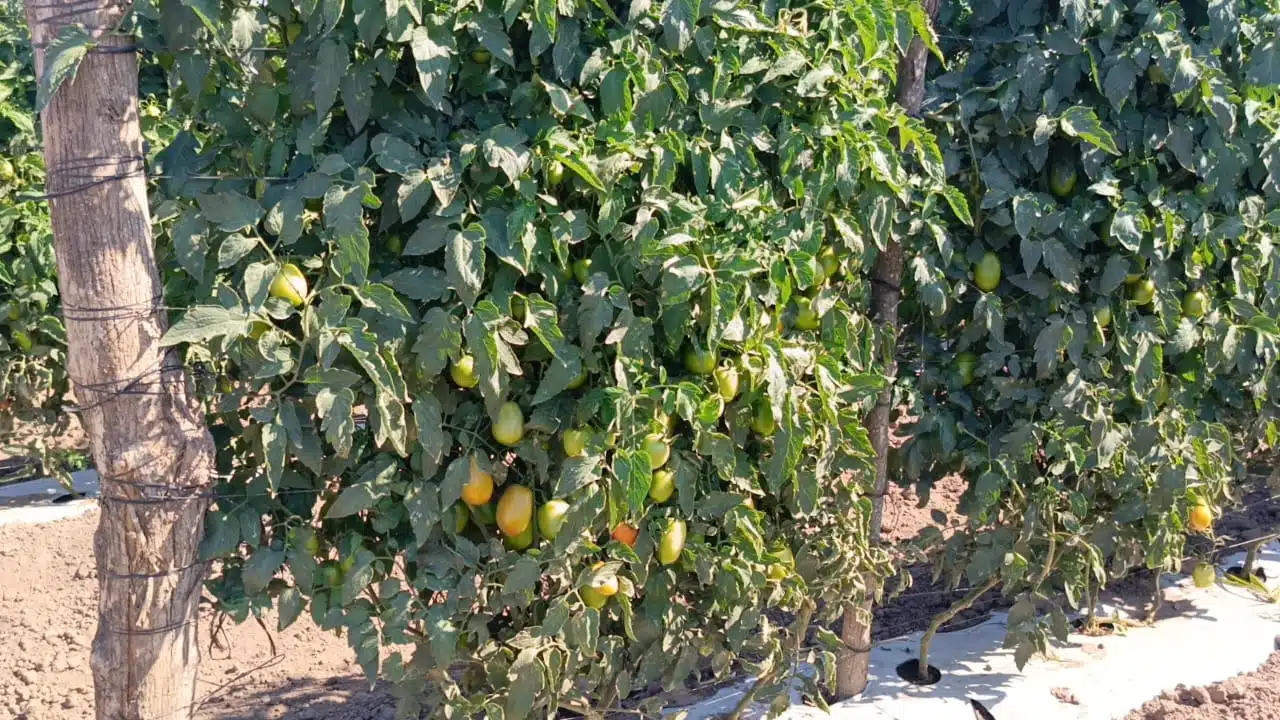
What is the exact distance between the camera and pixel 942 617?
2717 mm

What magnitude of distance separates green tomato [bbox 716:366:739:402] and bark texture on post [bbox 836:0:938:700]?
1.80 feet

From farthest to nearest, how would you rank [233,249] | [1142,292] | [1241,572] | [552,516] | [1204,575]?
[1241,572] → [1204,575] → [1142,292] → [552,516] → [233,249]

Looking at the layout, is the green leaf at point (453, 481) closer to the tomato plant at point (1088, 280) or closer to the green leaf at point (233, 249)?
the green leaf at point (233, 249)

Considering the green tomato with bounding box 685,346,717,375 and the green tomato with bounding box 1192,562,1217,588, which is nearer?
the green tomato with bounding box 685,346,717,375

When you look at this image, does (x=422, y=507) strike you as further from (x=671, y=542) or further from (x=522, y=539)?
(x=671, y=542)

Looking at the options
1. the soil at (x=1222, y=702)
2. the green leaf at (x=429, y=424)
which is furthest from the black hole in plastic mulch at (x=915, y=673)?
the green leaf at (x=429, y=424)

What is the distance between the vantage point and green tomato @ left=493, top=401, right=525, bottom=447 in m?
1.85

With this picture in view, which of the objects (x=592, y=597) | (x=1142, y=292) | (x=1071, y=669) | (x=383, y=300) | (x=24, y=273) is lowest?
(x=1071, y=669)

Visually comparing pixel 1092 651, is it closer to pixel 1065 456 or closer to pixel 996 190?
pixel 1065 456

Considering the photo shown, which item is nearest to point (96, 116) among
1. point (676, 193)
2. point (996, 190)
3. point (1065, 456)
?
point (676, 193)

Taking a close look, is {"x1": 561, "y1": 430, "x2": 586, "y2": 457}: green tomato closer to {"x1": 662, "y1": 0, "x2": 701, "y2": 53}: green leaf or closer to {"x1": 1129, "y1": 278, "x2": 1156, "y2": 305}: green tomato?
{"x1": 662, "y1": 0, "x2": 701, "y2": 53}: green leaf

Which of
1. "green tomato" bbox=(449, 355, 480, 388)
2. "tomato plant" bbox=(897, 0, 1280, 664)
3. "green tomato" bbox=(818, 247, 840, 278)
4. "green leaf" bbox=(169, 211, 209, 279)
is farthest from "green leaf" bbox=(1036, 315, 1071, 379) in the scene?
"green leaf" bbox=(169, 211, 209, 279)

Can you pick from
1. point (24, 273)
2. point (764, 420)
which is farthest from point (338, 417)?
point (24, 273)

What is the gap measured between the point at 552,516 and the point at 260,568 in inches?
19.9
